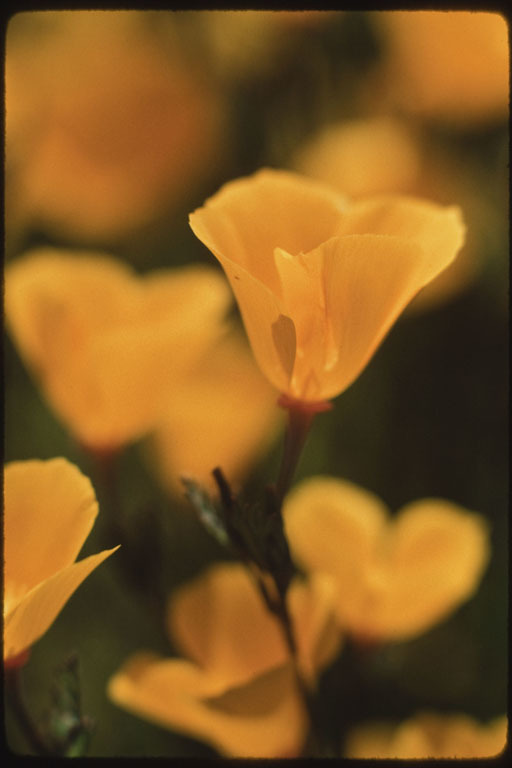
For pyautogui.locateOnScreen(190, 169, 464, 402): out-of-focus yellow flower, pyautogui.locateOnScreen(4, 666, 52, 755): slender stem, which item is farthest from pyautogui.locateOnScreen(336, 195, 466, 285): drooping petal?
pyautogui.locateOnScreen(4, 666, 52, 755): slender stem

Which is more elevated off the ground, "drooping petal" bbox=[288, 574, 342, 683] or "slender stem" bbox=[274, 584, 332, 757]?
"slender stem" bbox=[274, 584, 332, 757]

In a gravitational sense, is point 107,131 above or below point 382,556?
above

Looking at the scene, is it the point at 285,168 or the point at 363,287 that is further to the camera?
the point at 285,168

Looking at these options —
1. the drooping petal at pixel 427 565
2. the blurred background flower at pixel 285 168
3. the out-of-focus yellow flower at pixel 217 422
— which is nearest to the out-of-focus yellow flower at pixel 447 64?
the blurred background flower at pixel 285 168

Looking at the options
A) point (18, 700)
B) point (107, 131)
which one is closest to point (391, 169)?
point (107, 131)

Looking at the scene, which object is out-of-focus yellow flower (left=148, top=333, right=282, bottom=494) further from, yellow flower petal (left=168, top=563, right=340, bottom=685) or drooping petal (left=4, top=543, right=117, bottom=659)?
drooping petal (left=4, top=543, right=117, bottom=659)

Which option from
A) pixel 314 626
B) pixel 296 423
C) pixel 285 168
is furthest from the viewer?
pixel 285 168

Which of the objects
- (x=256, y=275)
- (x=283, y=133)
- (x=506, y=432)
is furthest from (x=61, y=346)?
(x=283, y=133)

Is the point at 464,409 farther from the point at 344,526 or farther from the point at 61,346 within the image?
the point at 61,346

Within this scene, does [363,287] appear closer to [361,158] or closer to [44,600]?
[44,600]
